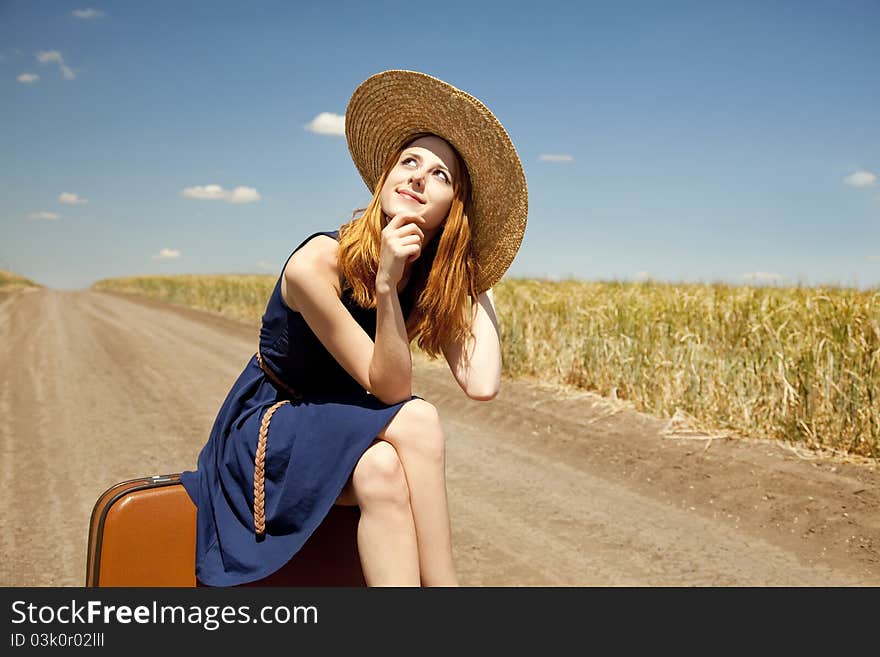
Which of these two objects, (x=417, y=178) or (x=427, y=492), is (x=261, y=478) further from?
(x=417, y=178)

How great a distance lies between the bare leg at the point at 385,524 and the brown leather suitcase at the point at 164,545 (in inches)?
11.5

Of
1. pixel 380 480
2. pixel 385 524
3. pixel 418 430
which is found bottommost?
pixel 385 524

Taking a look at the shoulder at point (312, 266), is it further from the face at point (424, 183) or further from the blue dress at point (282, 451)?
the face at point (424, 183)

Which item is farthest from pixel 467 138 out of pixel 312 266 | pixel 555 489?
pixel 555 489

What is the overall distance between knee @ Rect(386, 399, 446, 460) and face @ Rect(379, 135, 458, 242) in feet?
2.03

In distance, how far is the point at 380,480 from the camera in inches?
78.1

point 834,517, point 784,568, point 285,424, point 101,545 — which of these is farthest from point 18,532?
point 834,517

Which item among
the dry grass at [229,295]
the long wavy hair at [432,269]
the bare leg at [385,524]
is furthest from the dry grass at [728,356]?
the dry grass at [229,295]

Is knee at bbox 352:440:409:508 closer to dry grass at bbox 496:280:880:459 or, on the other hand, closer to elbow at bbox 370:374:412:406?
elbow at bbox 370:374:412:406

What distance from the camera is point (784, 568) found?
3785 mm

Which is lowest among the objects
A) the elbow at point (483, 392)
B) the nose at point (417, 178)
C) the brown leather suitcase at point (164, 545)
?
the brown leather suitcase at point (164, 545)

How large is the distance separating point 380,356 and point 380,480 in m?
0.36

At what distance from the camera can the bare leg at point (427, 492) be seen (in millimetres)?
2020

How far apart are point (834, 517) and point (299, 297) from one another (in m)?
3.56
